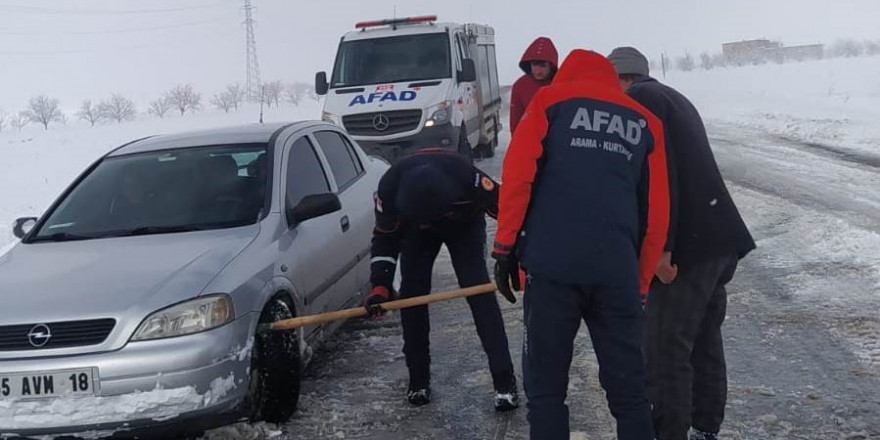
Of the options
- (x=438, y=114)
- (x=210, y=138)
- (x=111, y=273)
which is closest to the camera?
(x=111, y=273)

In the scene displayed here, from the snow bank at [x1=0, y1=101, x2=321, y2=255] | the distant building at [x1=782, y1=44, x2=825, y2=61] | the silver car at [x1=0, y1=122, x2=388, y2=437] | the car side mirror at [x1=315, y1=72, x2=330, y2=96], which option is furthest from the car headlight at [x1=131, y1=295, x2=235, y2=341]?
the distant building at [x1=782, y1=44, x2=825, y2=61]

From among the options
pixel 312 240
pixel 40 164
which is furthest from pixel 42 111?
pixel 312 240

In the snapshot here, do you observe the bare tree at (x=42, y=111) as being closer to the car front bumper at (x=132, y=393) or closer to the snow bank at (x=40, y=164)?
the snow bank at (x=40, y=164)

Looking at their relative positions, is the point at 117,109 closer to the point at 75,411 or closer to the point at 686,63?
the point at 686,63

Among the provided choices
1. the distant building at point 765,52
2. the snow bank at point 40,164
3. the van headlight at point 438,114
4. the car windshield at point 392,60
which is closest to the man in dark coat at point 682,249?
the snow bank at point 40,164

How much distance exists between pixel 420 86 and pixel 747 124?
451 inches

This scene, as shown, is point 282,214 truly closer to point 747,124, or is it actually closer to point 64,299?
point 64,299

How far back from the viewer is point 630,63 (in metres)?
3.42

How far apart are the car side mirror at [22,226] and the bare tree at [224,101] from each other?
175 ft

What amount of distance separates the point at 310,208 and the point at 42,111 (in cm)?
5649

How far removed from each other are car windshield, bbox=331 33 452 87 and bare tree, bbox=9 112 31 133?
155 ft

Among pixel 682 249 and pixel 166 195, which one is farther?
pixel 166 195

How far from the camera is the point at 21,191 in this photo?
17484 mm

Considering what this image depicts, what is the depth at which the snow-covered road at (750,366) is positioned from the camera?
4.03 m
